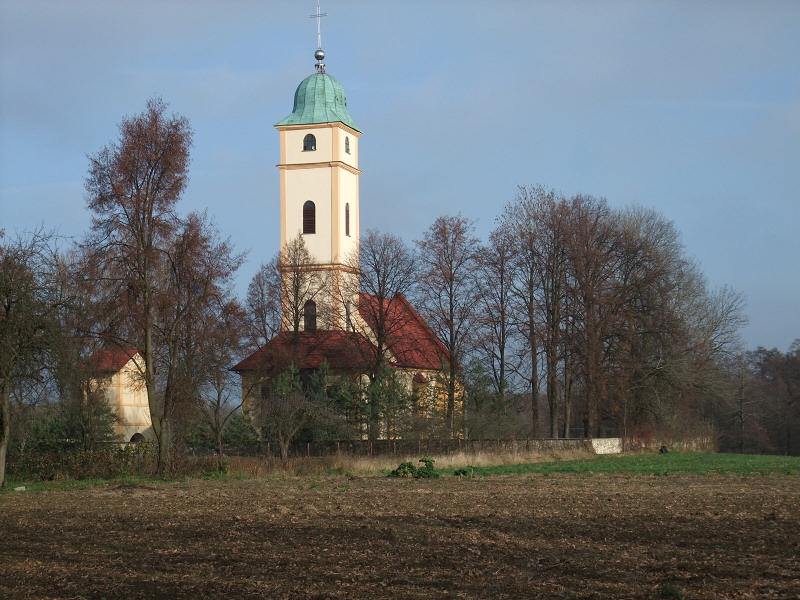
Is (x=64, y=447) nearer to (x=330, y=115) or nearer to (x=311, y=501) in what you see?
(x=311, y=501)

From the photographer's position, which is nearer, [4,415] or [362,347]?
[4,415]

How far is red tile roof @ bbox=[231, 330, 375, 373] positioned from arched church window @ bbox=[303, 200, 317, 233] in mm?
7157

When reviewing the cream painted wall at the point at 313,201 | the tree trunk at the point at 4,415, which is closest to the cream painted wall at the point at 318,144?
the cream painted wall at the point at 313,201

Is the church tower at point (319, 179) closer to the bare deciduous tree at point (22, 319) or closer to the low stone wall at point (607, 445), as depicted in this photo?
the low stone wall at point (607, 445)

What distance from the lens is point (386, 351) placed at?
50.3m

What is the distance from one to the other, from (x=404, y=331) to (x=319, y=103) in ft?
57.2

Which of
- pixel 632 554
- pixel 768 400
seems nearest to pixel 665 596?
pixel 632 554

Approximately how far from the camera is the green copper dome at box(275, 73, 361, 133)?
5959cm

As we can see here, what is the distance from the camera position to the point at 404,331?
51312 mm

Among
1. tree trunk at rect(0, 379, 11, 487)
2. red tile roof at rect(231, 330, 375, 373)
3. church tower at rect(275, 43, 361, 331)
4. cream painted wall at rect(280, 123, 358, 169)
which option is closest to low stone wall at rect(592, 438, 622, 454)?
red tile roof at rect(231, 330, 375, 373)

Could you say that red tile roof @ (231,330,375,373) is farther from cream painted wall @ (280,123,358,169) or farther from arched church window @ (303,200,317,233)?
Answer: cream painted wall @ (280,123,358,169)

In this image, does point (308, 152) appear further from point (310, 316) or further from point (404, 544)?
point (404, 544)

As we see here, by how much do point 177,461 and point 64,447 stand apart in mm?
5118

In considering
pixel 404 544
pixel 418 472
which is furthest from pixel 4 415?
pixel 404 544
